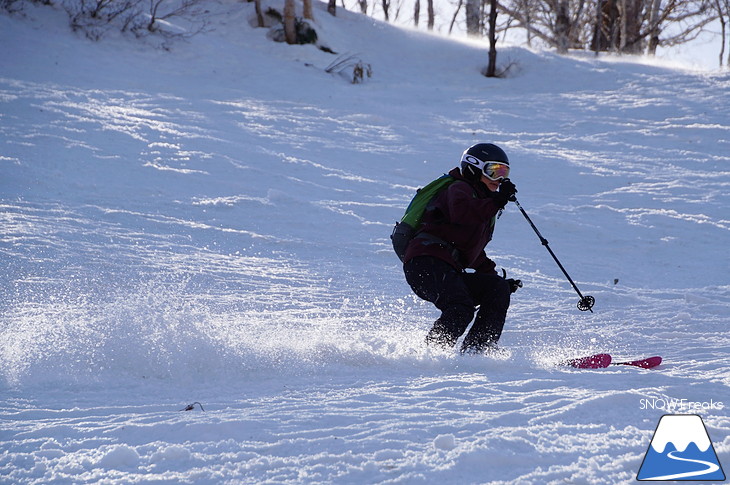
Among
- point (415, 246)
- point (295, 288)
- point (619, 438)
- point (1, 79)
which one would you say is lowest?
point (295, 288)

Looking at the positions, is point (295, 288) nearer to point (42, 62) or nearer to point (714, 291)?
point (714, 291)

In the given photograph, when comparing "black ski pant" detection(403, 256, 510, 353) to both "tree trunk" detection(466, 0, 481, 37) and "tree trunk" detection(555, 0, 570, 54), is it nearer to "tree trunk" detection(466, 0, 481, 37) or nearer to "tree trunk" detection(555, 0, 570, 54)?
"tree trunk" detection(555, 0, 570, 54)

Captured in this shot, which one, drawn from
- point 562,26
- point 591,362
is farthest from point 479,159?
point 562,26

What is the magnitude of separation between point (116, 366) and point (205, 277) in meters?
2.95

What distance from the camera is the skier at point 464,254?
4.85 metres

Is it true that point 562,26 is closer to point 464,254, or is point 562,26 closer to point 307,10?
point 307,10

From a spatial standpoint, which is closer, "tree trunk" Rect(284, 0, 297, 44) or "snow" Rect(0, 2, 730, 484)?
"snow" Rect(0, 2, 730, 484)

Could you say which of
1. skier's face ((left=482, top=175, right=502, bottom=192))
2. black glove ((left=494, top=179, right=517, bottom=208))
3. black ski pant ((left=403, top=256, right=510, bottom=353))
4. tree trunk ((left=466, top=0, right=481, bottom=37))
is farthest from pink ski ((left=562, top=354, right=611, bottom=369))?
tree trunk ((left=466, top=0, right=481, bottom=37))

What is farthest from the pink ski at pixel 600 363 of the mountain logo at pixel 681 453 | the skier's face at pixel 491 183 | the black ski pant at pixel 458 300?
the mountain logo at pixel 681 453

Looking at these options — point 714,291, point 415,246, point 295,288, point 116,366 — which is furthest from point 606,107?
point 116,366

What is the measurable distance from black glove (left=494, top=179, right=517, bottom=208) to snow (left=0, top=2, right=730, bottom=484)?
3.35 ft

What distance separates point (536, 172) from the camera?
12391mm

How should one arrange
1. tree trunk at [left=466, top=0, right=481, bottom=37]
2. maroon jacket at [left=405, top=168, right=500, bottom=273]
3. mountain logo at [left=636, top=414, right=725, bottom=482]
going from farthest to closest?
A: tree trunk at [left=466, top=0, right=481, bottom=37]
maroon jacket at [left=405, top=168, right=500, bottom=273]
mountain logo at [left=636, top=414, right=725, bottom=482]

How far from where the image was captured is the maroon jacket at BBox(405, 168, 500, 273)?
481cm
